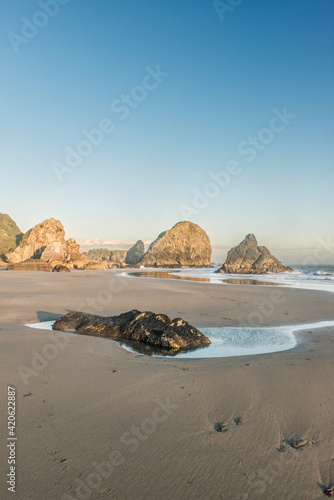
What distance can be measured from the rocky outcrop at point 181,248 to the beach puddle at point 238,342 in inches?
3603

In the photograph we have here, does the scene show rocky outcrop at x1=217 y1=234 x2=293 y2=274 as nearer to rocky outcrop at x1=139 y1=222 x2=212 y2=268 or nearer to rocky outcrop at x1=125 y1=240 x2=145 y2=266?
rocky outcrop at x1=139 y1=222 x2=212 y2=268

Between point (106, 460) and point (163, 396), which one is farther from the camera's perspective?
point (163, 396)

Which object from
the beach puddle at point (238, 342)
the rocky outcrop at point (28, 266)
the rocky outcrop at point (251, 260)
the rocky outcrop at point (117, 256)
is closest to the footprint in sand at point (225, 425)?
the beach puddle at point (238, 342)

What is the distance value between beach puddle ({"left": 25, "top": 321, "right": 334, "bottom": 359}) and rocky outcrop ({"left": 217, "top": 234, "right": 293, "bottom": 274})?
4705cm

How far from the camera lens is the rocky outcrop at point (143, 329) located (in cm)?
619

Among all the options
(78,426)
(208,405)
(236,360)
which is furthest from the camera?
(236,360)

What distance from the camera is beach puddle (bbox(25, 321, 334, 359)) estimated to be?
18.7 feet

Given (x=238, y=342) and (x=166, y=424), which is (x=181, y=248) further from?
(x=166, y=424)

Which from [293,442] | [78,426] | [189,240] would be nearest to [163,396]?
[78,426]

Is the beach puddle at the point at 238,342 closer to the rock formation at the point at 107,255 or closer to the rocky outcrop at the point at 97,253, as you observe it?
the rock formation at the point at 107,255

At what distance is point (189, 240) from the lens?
11562 cm

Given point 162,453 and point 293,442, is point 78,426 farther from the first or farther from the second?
point 293,442

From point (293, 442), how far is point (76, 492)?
187 centimetres

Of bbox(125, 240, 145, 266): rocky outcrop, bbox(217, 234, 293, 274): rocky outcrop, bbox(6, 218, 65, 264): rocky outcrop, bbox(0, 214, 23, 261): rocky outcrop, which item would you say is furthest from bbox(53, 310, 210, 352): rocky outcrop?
bbox(125, 240, 145, 266): rocky outcrop
